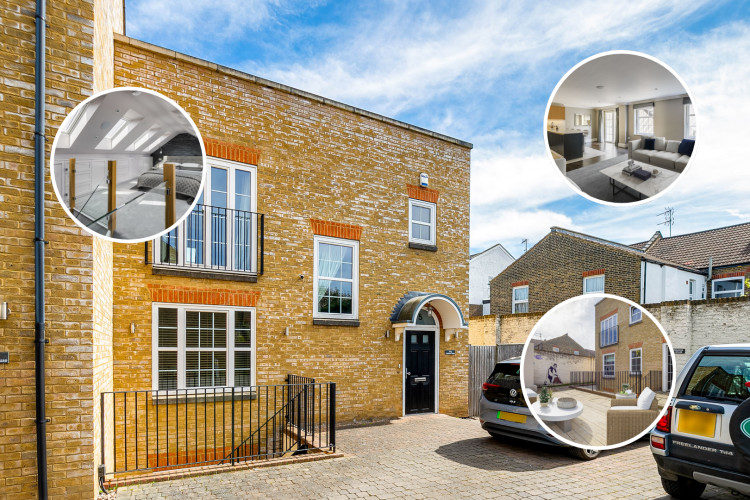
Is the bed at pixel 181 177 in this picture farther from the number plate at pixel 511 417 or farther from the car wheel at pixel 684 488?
the car wheel at pixel 684 488

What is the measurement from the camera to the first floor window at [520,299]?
23.3 metres

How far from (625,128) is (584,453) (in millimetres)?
6164

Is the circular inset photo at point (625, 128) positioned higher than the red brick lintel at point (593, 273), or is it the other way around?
the circular inset photo at point (625, 128)

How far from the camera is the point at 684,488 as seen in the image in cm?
558

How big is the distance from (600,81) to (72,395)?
5.45 meters

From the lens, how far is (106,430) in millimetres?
6777

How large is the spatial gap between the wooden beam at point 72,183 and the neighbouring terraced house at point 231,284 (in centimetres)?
18

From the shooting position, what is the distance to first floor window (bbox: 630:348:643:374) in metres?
2.93

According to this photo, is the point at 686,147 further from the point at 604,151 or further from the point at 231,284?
the point at 231,284

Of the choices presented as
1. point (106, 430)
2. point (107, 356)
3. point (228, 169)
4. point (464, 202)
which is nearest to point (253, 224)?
point (228, 169)

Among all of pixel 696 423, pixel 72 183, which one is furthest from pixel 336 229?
pixel 696 423

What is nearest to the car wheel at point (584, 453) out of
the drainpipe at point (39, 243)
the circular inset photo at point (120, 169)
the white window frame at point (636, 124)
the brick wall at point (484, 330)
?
the white window frame at point (636, 124)

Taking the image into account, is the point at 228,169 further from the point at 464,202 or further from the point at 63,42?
the point at 464,202

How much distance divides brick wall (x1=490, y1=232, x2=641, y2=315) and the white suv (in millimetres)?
15135
